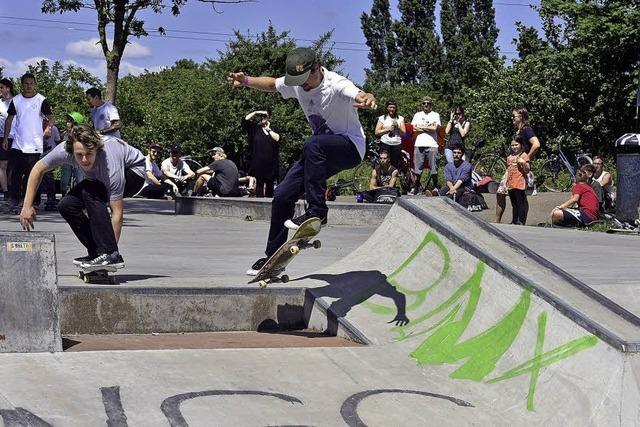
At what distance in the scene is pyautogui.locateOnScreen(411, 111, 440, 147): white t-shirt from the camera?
1598 cm

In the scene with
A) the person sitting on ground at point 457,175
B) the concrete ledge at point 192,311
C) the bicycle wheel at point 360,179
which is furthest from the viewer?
the bicycle wheel at point 360,179

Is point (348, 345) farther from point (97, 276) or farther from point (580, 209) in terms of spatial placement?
point (580, 209)

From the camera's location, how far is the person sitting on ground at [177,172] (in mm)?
18422

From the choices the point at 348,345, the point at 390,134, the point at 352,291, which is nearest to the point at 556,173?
the point at 390,134

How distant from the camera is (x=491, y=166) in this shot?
19625mm

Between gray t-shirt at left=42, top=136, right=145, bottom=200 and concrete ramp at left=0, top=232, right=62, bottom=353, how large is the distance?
119 centimetres

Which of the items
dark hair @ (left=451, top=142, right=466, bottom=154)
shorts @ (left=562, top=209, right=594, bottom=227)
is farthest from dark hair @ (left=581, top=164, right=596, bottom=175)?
dark hair @ (left=451, top=142, right=466, bottom=154)

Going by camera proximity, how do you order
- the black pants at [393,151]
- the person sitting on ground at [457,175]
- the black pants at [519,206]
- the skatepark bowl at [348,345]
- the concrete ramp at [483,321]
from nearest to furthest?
the skatepark bowl at [348,345]
the concrete ramp at [483,321]
the black pants at [519,206]
the person sitting on ground at [457,175]
the black pants at [393,151]

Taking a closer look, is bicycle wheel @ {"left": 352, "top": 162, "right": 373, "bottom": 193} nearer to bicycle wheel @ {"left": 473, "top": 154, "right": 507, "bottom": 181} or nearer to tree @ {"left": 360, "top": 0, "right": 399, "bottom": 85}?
bicycle wheel @ {"left": 473, "top": 154, "right": 507, "bottom": 181}

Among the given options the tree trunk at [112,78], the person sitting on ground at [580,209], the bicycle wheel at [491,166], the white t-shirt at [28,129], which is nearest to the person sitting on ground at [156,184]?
the tree trunk at [112,78]

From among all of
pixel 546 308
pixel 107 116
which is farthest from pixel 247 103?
pixel 546 308

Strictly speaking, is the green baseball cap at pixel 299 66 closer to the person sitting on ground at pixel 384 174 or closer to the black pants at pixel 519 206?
the black pants at pixel 519 206

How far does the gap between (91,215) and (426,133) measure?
10370mm

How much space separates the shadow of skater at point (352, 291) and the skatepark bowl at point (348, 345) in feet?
0.05
